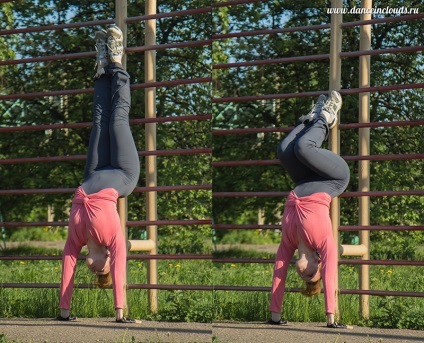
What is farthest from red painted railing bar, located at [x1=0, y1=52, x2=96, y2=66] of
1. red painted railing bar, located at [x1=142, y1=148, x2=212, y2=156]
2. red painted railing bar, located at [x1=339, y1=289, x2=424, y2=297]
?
red painted railing bar, located at [x1=339, y1=289, x2=424, y2=297]

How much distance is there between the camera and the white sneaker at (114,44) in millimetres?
6352

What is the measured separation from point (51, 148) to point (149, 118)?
5493 mm

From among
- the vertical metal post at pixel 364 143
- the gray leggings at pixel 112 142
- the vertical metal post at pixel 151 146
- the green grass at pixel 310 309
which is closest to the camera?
the gray leggings at pixel 112 142

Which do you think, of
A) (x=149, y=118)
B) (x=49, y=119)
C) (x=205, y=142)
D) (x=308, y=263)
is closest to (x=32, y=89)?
(x=49, y=119)

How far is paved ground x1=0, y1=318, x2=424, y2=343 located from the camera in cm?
629

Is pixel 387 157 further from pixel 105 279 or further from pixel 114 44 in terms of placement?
pixel 105 279

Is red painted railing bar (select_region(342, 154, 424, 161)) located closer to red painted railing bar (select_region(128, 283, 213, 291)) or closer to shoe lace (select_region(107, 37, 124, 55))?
red painted railing bar (select_region(128, 283, 213, 291))

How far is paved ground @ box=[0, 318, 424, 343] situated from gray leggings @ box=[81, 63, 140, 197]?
3.60 ft

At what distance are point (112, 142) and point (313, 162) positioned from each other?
1.44 m

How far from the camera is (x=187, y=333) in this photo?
6.87 metres

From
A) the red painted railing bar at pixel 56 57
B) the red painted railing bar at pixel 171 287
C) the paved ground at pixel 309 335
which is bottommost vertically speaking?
the paved ground at pixel 309 335

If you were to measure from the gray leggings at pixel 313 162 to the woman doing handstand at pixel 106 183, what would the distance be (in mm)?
1125

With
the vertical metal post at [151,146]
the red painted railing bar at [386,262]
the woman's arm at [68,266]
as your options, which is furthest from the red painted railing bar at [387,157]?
the woman's arm at [68,266]

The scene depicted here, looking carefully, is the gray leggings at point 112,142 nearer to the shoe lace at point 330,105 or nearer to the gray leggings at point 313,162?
the gray leggings at point 313,162
